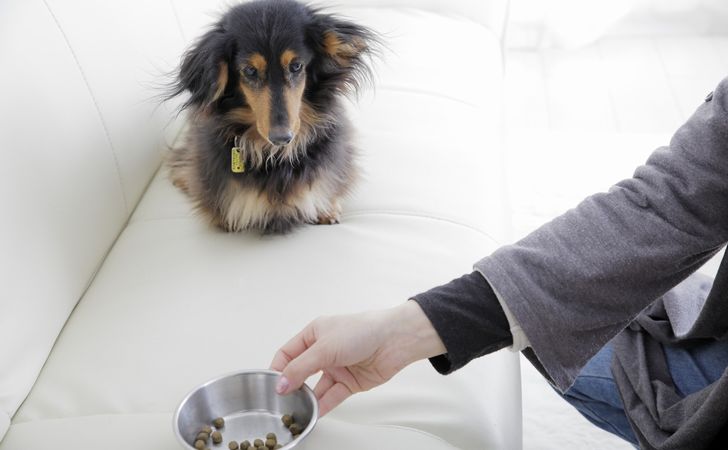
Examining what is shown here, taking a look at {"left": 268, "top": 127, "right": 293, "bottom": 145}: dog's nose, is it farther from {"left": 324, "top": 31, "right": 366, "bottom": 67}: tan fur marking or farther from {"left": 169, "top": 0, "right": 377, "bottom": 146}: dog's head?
{"left": 324, "top": 31, "right": 366, "bottom": 67}: tan fur marking

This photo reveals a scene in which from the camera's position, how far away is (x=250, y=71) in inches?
65.2

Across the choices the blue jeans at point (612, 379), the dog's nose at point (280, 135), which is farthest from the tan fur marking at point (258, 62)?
the blue jeans at point (612, 379)

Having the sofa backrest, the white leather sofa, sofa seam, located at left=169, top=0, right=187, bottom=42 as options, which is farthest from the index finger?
sofa seam, located at left=169, top=0, right=187, bottom=42

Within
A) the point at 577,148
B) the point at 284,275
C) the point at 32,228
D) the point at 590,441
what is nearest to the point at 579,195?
the point at 577,148

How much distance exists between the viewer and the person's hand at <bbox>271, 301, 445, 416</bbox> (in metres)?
1.16

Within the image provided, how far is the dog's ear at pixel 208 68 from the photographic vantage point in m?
1.67

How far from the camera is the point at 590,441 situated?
1933mm

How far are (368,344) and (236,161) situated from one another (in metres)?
0.74

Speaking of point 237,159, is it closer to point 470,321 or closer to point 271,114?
point 271,114

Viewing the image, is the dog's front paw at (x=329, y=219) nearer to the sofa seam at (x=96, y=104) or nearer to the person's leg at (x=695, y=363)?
the sofa seam at (x=96, y=104)

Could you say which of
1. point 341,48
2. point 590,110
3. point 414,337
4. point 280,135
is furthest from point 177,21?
A: point 590,110

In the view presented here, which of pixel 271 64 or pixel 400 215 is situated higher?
pixel 271 64

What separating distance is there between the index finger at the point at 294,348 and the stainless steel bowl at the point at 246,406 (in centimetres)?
2

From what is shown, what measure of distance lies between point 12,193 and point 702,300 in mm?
1273
